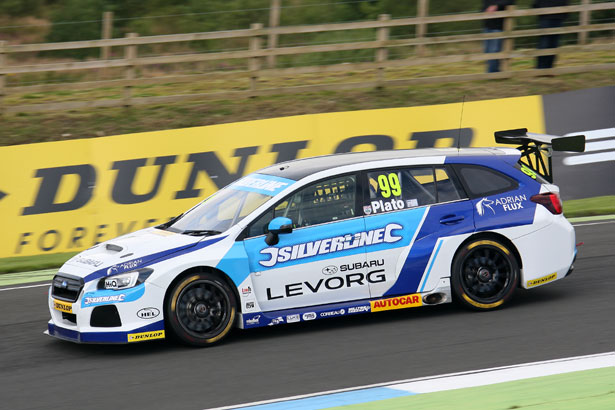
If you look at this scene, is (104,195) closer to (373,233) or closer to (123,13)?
(373,233)

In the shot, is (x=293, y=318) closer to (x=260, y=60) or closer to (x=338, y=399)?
(x=338, y=399)

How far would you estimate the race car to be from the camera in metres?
7.44

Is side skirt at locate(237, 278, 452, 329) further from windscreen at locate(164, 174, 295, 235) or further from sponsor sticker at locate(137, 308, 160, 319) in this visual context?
windscreen at locate(164, 174, 295, 235)

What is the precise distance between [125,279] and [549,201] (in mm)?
4112

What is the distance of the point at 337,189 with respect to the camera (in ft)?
26.4

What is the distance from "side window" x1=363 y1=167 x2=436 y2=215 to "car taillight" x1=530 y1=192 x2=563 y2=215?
1.08 metres

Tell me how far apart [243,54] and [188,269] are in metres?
11.2

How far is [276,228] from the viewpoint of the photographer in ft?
25.1

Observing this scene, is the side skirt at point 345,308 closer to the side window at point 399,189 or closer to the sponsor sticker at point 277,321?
the sponsor sticker at point 277,321

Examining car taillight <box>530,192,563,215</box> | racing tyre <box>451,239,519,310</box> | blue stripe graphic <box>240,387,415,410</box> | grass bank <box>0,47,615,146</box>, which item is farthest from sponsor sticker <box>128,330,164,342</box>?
grass bank <box>0,47,615,146</box>

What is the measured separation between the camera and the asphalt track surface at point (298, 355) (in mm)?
6488

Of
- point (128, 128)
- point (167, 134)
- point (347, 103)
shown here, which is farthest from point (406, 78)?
point (167, 134)

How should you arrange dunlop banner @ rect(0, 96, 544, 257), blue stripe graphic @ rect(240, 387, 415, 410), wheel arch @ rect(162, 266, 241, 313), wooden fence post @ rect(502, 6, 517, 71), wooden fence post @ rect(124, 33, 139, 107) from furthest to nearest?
wooden fence post @ rect(502, 6, 517, 71), wooden fence post @ rect(124, 33, 139, 107), dunlop banner @ rect(0, 96, 544, 257), wheel arch @ rect(162, 266, 241, 313), blue stripe graphic @ rect(240, 387, 415, 410)

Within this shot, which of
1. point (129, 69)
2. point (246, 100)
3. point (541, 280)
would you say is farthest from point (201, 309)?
point (246, 100)
